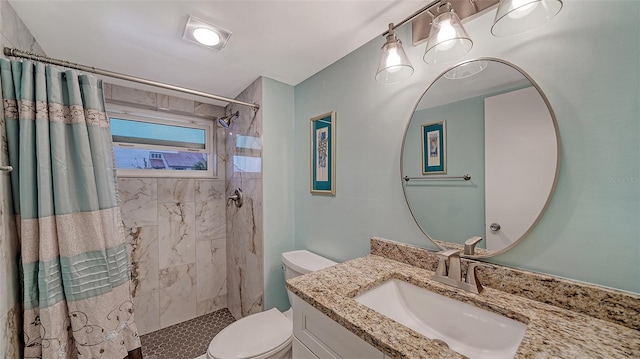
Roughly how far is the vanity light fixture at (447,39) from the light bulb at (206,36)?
3.62ft

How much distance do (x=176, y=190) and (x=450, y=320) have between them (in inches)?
93.2

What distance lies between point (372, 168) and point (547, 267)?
0.81 meters

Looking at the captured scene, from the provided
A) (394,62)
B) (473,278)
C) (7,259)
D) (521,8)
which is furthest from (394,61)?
(7,259)

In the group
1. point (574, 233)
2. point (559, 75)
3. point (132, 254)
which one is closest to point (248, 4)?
point (559, 75)

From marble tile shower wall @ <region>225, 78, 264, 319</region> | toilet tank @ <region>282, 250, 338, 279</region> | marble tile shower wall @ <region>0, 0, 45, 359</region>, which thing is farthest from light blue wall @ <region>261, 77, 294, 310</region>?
marble tile shower wall @ <region>0, 0, 45, 359</region>

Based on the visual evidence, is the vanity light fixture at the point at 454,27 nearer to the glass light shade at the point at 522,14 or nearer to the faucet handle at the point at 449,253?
the glass light shade at the point at 522,14

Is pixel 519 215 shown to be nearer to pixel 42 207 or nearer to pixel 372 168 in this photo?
pixel 372 168

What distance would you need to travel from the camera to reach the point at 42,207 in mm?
959

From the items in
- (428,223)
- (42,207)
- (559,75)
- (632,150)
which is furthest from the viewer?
(428,223)

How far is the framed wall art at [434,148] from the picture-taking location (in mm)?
1021

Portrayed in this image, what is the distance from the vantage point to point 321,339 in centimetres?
81

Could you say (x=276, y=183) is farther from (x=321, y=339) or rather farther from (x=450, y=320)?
(x=450, y=320)

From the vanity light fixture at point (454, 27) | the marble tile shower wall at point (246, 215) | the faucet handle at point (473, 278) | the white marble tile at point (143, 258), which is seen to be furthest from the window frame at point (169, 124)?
the faucet handle at point (473, 278)

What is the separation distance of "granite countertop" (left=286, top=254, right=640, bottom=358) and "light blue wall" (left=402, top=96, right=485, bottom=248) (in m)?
0.23
